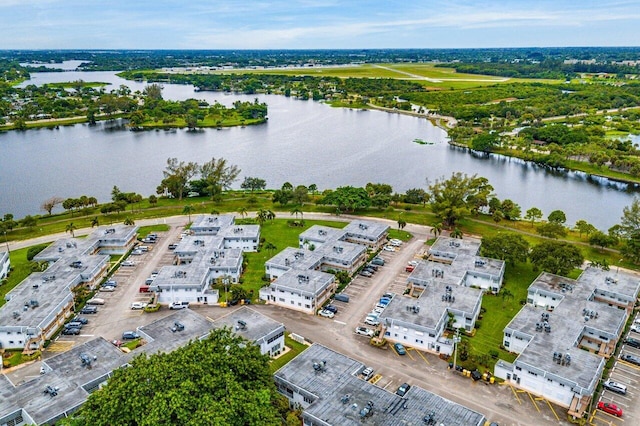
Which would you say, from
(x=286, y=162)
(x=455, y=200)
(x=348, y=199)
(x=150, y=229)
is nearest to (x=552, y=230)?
(x=455, y=200)

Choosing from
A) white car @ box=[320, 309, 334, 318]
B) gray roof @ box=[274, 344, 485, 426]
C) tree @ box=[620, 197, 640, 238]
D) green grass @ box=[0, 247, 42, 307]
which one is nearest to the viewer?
gray roof @ box=[274, 344, 485, 426]

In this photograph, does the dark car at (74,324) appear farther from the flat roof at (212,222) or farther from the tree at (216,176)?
the tree at (216,176)

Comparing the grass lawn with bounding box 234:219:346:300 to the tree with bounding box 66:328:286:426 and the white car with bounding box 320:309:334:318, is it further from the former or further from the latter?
the tree with bounding box 66:328:286:426

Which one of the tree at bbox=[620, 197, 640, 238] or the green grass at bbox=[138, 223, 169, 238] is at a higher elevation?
the tree at bbox=[620, 197, 640, 238]

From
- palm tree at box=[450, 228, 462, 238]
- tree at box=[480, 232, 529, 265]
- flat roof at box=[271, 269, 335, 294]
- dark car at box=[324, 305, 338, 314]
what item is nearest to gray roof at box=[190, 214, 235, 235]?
flat roof at box=[271, 269, 335, 294]

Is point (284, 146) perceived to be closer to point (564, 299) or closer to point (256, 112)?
point (256, 112)

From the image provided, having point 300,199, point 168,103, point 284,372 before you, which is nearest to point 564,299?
point 284,372
